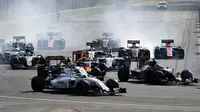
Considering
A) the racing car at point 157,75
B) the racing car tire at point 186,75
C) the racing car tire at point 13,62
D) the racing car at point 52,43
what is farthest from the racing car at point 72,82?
the racing car at point 52,43

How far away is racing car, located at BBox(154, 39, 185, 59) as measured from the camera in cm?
4719

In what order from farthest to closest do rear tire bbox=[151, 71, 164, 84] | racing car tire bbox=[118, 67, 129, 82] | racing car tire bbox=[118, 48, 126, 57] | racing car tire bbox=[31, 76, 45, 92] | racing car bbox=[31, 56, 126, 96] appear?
racing car tire bbox=[118, 48, 126, 57]
racing car tire bbox=[118, 67, 129, 82]
rear tire bbox=[151, 71, 164, 84]
racing car tire bbox=[31, 76, 45, 92]
racing car bbox=[31, 56, 126, 96]

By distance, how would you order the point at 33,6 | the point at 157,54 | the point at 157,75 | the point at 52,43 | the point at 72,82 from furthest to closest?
the point at 33,6 < the point at 52,43 < the point at 157,54 < the point at 157,75 < the point at 72,82

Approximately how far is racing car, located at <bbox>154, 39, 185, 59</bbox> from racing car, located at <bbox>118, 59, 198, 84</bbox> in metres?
15.2

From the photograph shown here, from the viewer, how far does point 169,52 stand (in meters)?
47.0

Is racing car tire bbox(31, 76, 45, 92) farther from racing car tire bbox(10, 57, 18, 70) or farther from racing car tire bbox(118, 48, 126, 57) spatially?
racing car tire bbox(118, 48, 126, 57)

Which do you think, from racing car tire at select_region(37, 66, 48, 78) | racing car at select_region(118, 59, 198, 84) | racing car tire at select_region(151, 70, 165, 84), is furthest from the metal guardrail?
racing car tire at select_region(37, 66, 48, 78)

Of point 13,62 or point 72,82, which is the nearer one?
point 72,82

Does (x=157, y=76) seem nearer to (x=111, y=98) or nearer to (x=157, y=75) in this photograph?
(x=157, y=75)

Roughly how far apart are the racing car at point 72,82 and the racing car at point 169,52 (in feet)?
68.0

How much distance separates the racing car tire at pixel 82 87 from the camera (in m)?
24.1

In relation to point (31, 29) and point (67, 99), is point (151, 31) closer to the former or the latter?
point (31, 29)

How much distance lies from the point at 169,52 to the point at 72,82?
895 inches

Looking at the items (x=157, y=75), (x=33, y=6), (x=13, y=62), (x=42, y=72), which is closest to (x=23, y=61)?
(x=13, y=62)
